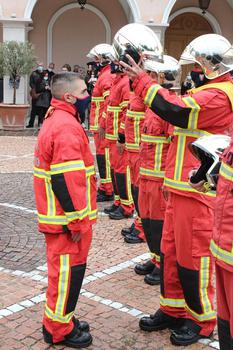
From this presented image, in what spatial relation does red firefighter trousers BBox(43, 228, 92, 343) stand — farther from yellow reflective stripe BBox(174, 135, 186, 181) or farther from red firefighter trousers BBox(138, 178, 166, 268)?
red firefighter trousers BBox(138, 178, 166, 268)

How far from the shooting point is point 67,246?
372 centimetres

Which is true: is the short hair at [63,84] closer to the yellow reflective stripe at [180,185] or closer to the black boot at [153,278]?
the yellow reflective stripe at [180,185]

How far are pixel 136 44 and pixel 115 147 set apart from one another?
3502 mm

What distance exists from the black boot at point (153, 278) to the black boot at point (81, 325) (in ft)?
3.79

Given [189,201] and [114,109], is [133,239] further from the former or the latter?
[189,201]

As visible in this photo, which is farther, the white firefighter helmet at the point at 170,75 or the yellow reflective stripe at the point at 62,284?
the white firefighter helmet at the point at 170,75

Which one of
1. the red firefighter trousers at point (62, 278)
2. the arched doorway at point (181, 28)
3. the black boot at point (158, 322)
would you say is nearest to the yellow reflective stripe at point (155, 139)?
the red firefighter trousers at point (62, 278)

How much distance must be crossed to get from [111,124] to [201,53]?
3775 mm

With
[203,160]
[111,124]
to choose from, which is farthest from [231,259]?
[111,124]

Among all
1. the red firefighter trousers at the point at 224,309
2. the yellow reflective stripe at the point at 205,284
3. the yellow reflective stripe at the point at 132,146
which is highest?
the yellow reflective stripe at the point at 132,146

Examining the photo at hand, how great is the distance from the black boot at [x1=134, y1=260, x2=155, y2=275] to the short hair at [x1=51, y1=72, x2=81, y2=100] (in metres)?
2.28

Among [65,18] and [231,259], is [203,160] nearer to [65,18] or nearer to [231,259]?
[231,259]

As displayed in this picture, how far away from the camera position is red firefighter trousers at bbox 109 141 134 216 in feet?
23.6

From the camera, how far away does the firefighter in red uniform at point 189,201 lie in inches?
142
